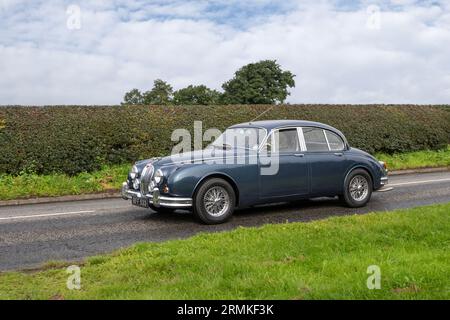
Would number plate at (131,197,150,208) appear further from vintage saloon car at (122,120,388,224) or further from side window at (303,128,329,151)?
side window at (303,128,329,151)

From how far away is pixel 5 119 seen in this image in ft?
49.3

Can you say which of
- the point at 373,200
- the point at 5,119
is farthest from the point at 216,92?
Result: the point at 373,200

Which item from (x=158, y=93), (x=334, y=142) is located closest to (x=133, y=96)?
(x=158, y=93)

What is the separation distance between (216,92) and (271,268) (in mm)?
57004

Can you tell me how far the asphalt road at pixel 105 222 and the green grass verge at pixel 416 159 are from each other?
24.9 feet

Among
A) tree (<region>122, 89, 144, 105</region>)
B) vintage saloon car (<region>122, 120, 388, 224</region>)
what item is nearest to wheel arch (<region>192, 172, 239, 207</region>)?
vintage saloon car (<region>122, 120, 388, 224</region>)

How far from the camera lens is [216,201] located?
28.8 ft

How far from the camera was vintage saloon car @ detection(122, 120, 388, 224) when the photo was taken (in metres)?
8.55

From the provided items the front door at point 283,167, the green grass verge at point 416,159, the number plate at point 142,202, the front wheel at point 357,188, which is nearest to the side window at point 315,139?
the front door at point 283,167

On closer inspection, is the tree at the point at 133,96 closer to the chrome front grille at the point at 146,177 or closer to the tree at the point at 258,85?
the tree at the point at 258,85

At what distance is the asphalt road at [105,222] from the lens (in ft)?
23.6

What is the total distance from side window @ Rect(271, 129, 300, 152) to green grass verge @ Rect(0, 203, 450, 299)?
2366mm

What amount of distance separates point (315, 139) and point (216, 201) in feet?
8.31
